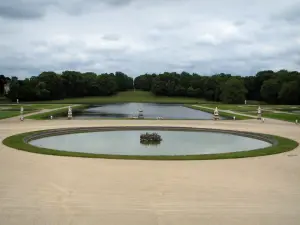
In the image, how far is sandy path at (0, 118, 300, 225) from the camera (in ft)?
17.9

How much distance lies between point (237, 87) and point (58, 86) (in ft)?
122

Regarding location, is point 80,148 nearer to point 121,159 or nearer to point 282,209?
point 121,159

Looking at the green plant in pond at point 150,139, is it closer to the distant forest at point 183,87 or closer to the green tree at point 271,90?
the distant forest at point 183,87

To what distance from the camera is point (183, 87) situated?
88.6 m

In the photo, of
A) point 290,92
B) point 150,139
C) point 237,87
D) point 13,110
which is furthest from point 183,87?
point 150,139

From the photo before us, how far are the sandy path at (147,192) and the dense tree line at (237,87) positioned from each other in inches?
2150

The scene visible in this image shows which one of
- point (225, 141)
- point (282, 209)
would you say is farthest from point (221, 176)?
point (225, 141)

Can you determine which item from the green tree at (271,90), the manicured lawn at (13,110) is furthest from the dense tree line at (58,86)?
the green tree at (271,90)

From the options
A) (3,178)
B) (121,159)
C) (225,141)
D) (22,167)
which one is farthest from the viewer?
(225,141)

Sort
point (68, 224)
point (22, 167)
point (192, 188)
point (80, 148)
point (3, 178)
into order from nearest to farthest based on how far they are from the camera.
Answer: point (68, 224), point (192, 188), point (3, 178), point (22, 167), point (80, 148)

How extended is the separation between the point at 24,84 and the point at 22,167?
67971mm

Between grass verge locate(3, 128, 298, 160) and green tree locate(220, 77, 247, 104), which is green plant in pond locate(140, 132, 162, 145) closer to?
grass verge locate(3, 128, 298, 160)

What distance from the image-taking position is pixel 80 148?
1306 centimetres

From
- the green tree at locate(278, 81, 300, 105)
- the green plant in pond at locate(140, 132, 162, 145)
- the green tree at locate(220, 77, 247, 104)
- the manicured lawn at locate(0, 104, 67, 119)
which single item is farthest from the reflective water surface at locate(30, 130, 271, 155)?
the green tree at locate(220, 77, 247, 104)
